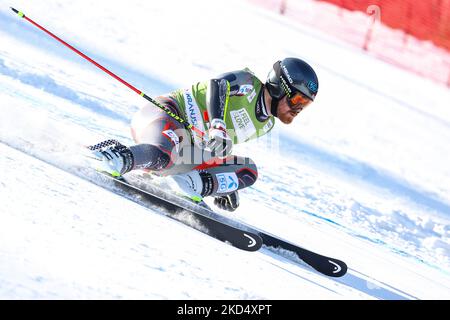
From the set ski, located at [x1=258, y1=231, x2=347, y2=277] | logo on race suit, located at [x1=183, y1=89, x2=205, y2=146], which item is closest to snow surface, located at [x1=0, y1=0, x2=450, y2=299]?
ski, located at [x1=258, y1=231, x2=347, y2=277]

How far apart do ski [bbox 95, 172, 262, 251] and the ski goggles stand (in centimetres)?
102

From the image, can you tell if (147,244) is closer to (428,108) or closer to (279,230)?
(279,230)

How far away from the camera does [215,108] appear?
4594mm

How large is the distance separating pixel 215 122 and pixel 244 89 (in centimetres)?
47

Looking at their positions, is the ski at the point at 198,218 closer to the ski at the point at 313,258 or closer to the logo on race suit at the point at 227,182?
the ski at the point at 313,258

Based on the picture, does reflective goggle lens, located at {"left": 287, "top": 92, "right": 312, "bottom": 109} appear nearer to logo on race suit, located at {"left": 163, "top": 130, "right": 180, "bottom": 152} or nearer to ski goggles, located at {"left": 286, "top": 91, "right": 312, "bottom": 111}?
ski goggles, located at {"left": 286, "top": 91, "right": 312, "bottom": 111}

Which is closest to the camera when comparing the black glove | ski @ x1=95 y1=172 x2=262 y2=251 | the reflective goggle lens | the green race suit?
ski @ x1=95 y1=172 x2=262 y2=251

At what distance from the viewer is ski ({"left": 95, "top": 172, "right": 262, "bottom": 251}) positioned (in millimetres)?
4145

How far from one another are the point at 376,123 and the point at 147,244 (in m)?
8.45

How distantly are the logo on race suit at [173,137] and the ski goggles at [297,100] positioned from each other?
2.71ft

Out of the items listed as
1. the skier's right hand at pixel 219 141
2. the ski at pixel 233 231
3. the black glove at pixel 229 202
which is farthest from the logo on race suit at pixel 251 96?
the ski at pixel 233 231

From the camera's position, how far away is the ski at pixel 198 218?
4145 mm

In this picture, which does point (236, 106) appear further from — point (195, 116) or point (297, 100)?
point (297, 100)

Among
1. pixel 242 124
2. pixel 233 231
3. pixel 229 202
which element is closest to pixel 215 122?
pixel 242 124
